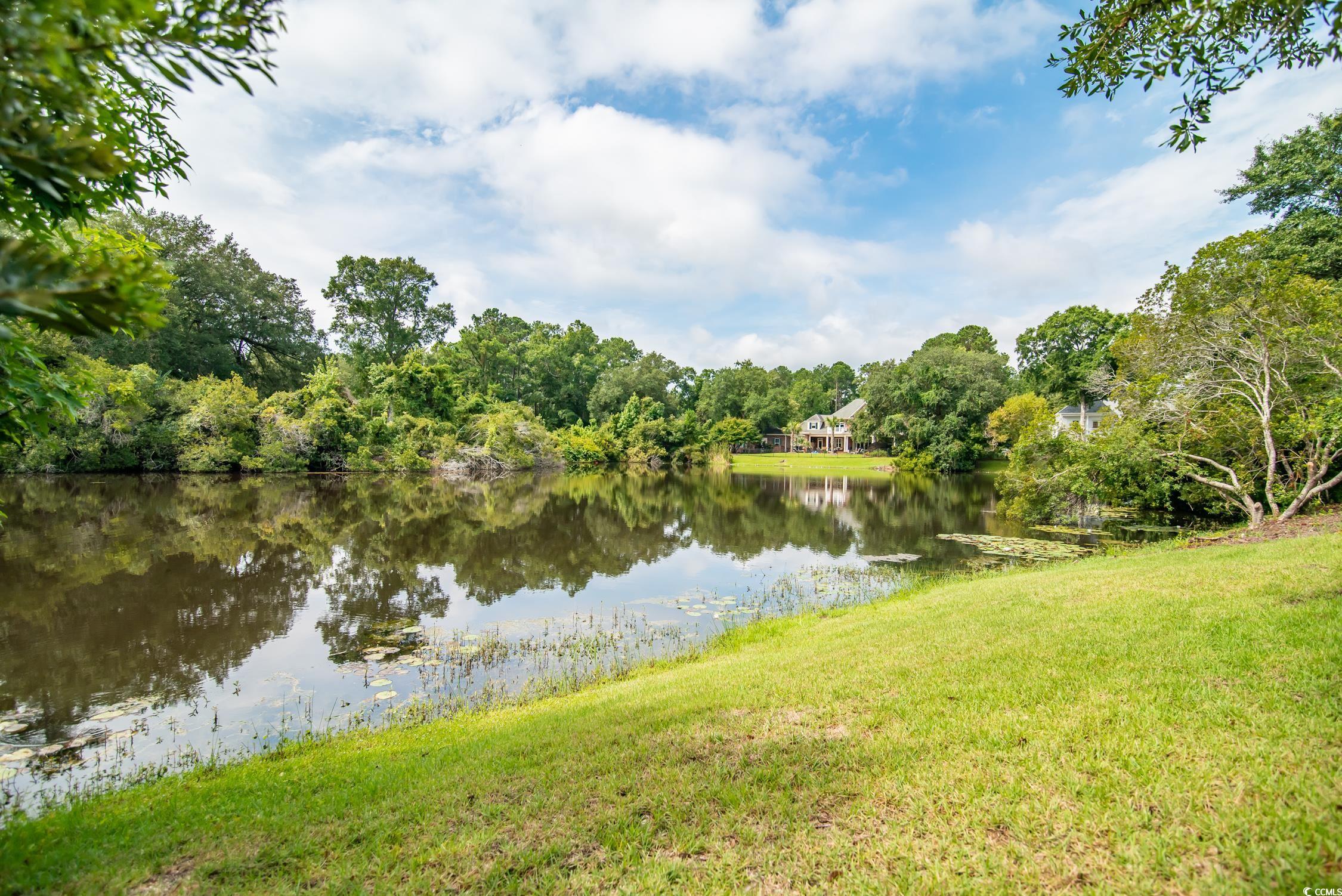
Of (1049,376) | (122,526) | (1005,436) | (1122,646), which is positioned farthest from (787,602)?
(1049,376)

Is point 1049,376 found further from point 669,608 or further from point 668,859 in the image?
point 668,859

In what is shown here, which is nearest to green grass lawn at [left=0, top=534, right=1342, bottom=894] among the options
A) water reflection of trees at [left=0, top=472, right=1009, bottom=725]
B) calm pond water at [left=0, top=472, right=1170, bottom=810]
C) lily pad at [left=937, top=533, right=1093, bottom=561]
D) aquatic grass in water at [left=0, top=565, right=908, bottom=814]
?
aquatic grass in water at [left=0, top=565, right=908, bottom=814]

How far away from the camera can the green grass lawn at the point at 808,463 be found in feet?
197

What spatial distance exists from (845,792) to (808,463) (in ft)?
206

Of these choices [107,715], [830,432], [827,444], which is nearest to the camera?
[107,715]

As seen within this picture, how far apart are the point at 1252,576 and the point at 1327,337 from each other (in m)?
12.4

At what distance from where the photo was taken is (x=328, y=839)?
396 cm

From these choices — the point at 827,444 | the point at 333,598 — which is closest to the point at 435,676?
the point at 333,598

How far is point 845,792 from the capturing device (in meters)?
4.05

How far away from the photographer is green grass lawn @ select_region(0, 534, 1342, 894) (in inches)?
129

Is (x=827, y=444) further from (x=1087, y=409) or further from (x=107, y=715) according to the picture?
(x=107, y=715)

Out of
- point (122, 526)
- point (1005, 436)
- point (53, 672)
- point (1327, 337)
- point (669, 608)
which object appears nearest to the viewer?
point (53, 672)

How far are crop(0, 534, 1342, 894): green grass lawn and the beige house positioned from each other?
70491 millimetres

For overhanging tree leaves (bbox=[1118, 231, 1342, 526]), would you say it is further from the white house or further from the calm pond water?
the white house
